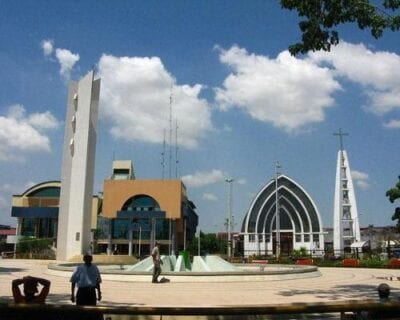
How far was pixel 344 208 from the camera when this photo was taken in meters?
79.6

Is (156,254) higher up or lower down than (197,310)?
higher up

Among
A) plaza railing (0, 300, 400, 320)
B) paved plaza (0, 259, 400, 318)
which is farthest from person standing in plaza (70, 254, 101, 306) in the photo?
plaza railing (0, 300, 400, 320)

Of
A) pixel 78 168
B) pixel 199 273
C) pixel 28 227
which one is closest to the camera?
pixel 199 273

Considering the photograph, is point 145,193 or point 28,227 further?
point 28,227

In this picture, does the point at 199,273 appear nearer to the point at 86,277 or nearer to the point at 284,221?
the point at 86,277

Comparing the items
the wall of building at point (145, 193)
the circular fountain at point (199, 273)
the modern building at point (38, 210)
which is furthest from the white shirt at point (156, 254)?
the modern building at point (38, 210)

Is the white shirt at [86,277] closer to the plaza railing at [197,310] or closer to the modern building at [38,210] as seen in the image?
the plaza railing at [197,310]

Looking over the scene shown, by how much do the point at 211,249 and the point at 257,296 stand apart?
78.0 metres

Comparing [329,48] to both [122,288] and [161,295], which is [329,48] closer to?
[161,295]

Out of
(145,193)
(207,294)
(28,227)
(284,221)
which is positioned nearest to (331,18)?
(207,294)

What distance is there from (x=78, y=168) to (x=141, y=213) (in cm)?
3233

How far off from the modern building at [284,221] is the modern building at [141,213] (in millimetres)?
17382

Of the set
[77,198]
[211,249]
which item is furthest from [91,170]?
[211,249]

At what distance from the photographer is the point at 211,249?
90.9 metres
